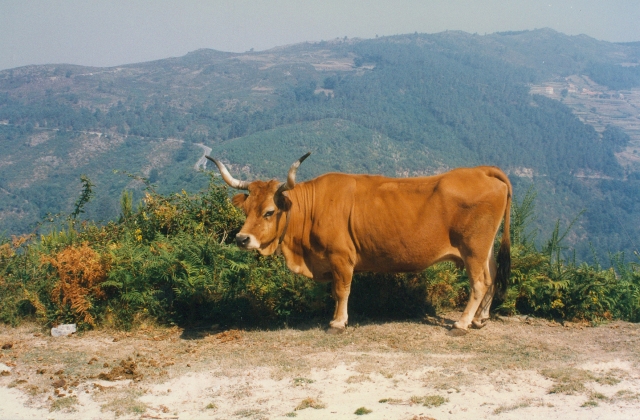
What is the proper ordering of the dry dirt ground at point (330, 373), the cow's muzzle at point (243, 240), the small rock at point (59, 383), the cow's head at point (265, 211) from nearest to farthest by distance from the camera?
1. the dry dirt ground at point (330, 373)
2. the small rock at point (59, 383)
3. the cow's muzzle at point (243, 240)
4. the cow's head at point (265, 211)

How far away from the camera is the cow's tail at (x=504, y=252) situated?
9484 millimetres

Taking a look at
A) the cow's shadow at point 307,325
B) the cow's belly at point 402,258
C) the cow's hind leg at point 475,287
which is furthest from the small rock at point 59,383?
the cow's hind leg at point 475,287

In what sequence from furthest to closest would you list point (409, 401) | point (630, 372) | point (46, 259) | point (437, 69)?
1. point (437, 69)
2. point (46, 259)
3. point (630, 372)
4. point (409, 401)

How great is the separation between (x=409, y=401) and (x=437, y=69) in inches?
7293

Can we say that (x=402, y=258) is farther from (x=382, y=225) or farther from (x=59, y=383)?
(x=59, y=383)

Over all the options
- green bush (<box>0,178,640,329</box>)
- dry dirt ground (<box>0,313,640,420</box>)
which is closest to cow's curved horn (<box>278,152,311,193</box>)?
green bush (<box>0,178,640,329</box>)

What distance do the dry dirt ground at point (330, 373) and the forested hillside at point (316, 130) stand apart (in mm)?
17429

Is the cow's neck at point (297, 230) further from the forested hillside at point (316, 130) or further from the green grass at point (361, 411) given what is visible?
the forested hillside at point (316, 130)

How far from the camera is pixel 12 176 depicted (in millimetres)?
74688

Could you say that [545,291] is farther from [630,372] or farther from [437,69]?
[437,69]

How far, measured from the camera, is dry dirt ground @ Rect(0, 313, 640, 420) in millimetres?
6688

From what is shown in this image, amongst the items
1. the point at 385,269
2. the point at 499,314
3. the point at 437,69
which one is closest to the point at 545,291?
the point at 499,314

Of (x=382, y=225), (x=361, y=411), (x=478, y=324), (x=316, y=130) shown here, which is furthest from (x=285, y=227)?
(x=316, y=130)

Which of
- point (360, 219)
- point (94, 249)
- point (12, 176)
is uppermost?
point (360, 219)
